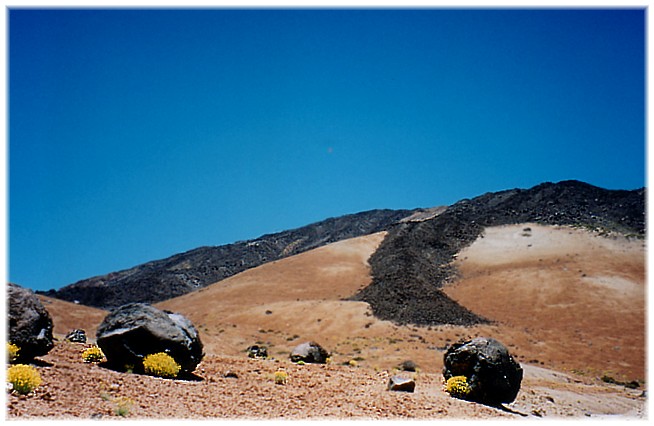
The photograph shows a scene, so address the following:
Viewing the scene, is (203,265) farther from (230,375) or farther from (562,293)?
(230,375)

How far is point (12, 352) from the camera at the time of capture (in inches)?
338

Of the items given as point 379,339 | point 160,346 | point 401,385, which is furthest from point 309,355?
point 379,339

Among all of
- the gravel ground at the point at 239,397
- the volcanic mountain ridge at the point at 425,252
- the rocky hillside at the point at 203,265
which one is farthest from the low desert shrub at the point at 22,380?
the rocky hillside at the point at 203,265

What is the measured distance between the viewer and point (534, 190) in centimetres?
8581

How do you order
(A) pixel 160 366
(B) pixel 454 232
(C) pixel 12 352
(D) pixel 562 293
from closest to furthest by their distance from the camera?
(C) pixel 12 352 < (A) pixel 160 366 < (D) pixel 562 293 < (B) pixel 454 232

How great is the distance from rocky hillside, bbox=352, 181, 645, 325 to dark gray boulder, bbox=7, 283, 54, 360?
99.8 ft

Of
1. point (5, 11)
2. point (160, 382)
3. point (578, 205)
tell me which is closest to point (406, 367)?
point (160, 382)

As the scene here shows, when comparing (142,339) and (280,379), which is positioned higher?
(142,339)

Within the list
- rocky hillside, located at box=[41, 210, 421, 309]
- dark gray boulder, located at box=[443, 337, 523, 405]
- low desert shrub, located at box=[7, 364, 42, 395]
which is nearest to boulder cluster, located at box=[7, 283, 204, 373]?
low desert shrub, located at box=[7, 364, 42, 395]

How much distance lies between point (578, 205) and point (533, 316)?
42414mm

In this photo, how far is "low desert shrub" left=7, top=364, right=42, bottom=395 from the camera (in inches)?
277

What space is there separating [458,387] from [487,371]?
2.67 ft

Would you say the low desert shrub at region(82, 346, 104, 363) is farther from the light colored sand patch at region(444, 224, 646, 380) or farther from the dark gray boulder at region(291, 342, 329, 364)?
the light colored sand patch at region(444, 224, 646, 380)

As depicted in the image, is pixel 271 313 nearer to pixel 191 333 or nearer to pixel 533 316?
pixel 533 316
